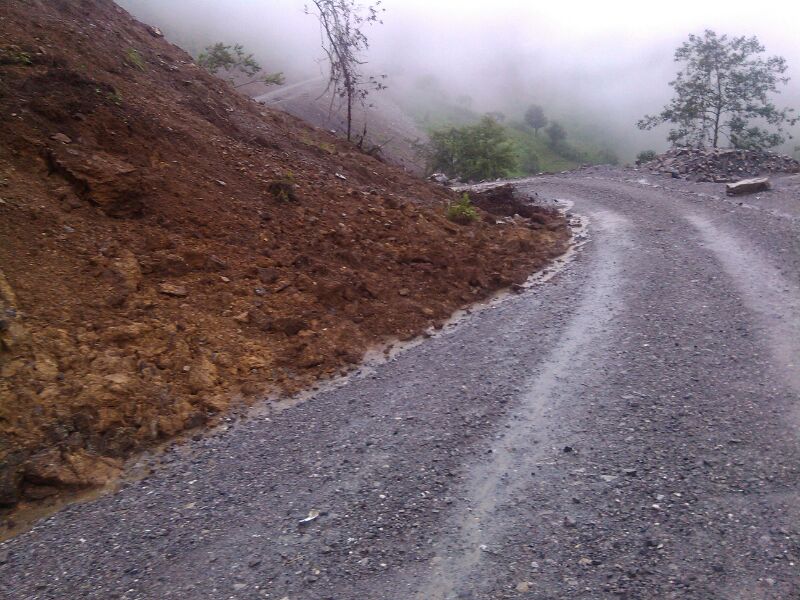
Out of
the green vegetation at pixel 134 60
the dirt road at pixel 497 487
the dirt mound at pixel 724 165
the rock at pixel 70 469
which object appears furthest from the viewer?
the dirt mound at pixel 724 165

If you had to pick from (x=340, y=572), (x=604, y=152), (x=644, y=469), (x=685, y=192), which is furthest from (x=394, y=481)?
(x=604, y=152)

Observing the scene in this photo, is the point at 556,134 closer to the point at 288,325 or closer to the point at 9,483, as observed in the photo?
the point at 288,325

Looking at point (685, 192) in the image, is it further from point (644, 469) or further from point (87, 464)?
point (87, 464)

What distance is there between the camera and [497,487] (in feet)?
14.5

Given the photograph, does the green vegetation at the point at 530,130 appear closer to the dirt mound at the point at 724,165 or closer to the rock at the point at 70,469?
the dirt mound at the point at 724,165

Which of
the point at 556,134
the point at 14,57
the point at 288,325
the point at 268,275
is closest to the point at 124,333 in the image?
the point at 288,325

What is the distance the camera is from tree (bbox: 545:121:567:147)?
57.9 m

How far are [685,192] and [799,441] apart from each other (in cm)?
1142

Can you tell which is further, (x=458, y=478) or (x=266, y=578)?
(x=458, y=478)

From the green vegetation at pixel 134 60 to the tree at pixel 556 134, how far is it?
5074cm

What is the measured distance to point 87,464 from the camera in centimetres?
482

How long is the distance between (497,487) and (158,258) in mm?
4160

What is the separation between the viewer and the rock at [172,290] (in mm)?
6590

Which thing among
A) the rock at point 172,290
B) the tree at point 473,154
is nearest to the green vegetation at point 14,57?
the rock at point 172,290
